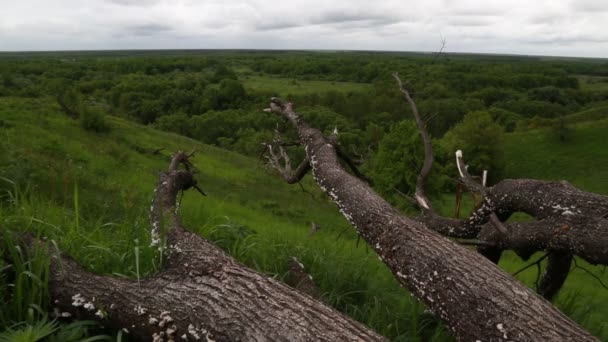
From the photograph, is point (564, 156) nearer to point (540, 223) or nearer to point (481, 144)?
point (481, 144)

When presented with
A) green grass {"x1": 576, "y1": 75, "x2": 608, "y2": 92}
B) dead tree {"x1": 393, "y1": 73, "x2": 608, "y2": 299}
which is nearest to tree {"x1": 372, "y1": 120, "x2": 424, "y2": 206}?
dead tree {"x1": 393, "y1": 73, "x2": 608, "y2": 299}

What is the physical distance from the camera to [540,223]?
408 cm

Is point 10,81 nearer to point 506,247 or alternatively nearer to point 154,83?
point 154,83

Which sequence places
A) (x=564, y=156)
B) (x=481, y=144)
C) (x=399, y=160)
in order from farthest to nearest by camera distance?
1. (x=481, y=144)
2. (x=564, y=156)
3. (x=399, y=160)

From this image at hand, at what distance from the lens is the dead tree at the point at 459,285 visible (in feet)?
8.80

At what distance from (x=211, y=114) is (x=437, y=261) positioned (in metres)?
75.2

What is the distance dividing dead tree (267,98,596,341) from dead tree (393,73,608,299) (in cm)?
89

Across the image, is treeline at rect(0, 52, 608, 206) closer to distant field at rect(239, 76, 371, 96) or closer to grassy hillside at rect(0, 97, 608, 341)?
distant field at rect(239, 76, 371, 96)

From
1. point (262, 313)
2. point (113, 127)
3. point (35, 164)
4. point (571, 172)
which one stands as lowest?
point (571, 172)

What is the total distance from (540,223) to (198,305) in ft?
10.2

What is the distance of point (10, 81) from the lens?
68.1 m

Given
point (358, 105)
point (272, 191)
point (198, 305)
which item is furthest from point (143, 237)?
point (358, 105)

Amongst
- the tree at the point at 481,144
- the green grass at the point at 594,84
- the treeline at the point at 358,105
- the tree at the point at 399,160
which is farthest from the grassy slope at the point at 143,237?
the green grass at the point at 594,84

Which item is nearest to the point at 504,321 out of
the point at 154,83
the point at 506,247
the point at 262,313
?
the point at 262,313
